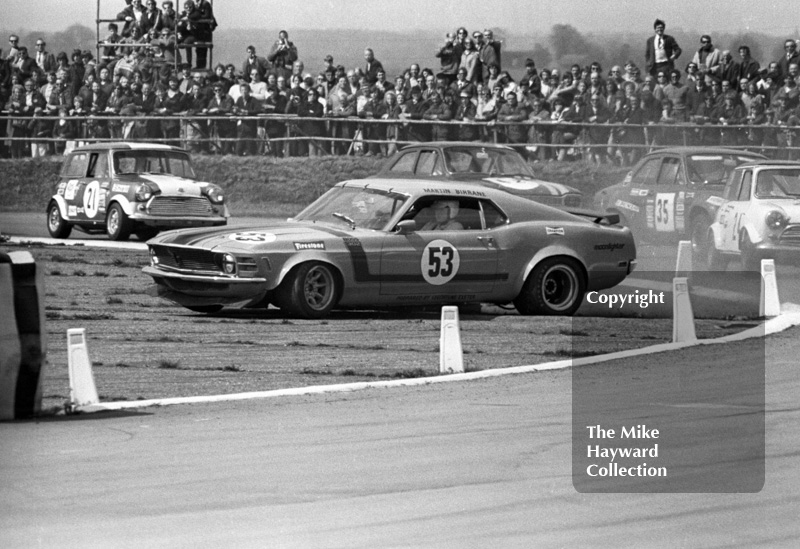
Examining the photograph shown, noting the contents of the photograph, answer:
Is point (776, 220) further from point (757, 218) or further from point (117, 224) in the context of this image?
point (117, 224)

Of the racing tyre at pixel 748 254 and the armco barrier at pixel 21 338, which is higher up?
the armco barrier at pixel 21 338

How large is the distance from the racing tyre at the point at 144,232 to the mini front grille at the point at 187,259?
808cm

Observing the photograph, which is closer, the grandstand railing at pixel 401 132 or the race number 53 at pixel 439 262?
the race number 53 at pixel 439 262

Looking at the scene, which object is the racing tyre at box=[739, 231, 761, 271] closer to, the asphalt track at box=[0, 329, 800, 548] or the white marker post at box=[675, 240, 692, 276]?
the white marker post at box=[675, 240, 692, 276]

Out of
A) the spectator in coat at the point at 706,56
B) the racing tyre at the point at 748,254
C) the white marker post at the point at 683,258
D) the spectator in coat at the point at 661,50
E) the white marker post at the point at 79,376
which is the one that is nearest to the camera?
the white marker post at the point at 79,376

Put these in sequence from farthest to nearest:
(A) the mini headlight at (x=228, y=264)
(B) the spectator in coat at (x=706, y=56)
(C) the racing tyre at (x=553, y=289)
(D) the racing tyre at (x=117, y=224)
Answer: (B) the spectator in coat at (x=706, y=56), (D) the racing tyre at (x=117, y=224), (C) the racing tyre at (x=553, y=289), (A) the mini headlight at (x=228, y=264)

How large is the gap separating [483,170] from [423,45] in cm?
743

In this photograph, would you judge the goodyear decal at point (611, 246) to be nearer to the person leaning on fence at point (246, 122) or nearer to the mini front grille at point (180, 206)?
the mini front grille at point (180, 206)

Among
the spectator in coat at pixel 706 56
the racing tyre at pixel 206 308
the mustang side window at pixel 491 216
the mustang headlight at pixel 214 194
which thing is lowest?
the racing tyre at pixel 206 308

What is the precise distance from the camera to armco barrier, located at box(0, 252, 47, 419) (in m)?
7.48

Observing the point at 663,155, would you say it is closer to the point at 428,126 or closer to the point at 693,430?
the point at 428,126

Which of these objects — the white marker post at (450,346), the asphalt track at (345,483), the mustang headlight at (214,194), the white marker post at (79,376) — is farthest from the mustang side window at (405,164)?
the white marker post at (79,376)

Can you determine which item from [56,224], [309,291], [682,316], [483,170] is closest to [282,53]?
[56,224]

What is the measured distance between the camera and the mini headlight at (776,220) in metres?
15.4
